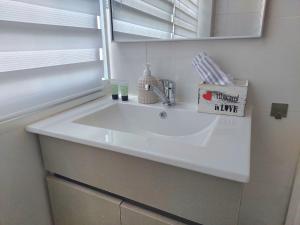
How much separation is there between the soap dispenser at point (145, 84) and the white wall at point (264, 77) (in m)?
0.08

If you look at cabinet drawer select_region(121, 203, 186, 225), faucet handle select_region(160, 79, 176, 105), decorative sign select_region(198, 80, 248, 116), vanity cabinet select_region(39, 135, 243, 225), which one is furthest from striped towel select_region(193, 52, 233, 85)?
cabinet drawer select_region(121, 203, 186, 225)

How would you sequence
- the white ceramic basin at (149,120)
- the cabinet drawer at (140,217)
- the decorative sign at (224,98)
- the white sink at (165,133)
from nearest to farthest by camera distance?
1. the white sink at (165,133)
2. the cabinet drawer at (140,217)
3. the decorative sign at (224,98)
4. the white ceramic basin at (149,120)

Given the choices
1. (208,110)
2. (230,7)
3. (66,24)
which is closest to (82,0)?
(66,24)

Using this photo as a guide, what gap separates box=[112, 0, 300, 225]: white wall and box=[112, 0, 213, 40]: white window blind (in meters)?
0.05

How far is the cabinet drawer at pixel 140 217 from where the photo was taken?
734 mm

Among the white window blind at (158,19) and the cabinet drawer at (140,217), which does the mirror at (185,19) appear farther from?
the cabinet drawer at (140,217)

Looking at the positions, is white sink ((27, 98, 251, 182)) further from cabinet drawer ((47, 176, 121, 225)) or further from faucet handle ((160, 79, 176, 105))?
cabinet drawer ((47, 176, 121, 225))

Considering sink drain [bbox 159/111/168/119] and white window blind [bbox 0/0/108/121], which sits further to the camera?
sink drain [bbox 159/111/168/119]

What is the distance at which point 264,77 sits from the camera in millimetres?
933

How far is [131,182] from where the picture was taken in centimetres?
74

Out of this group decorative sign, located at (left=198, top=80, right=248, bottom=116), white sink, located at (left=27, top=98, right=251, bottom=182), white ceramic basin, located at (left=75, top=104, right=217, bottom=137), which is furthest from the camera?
white ceramic basin, located at (left=75, top=104, right=217, bottom=137)

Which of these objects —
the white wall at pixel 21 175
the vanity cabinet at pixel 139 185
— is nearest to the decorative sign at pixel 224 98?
the vanity cabinet at pixel 139 185

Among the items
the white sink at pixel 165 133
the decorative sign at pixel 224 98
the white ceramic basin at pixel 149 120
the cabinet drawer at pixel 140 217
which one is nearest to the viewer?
the white sink at pixel 165 133

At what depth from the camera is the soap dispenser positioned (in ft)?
3.50
